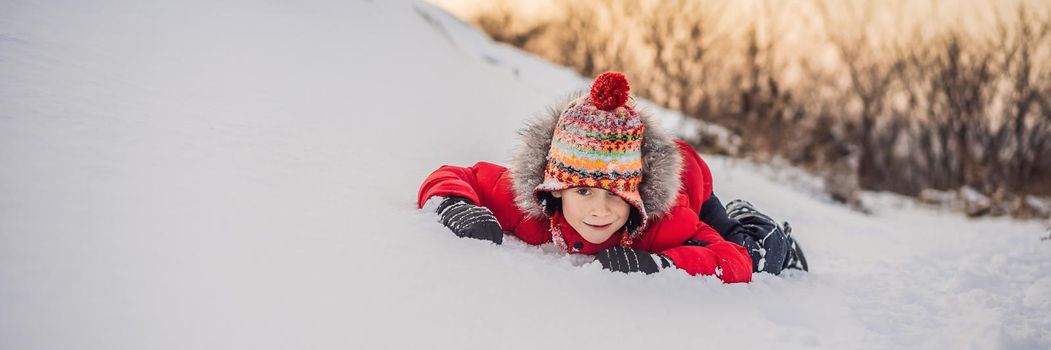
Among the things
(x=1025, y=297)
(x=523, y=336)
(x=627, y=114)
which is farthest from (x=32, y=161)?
(x=1025, y=297)

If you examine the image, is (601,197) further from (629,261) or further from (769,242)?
(769,242)

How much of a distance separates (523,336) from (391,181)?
956mm

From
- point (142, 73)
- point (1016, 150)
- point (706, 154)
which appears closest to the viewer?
point (142, 73)

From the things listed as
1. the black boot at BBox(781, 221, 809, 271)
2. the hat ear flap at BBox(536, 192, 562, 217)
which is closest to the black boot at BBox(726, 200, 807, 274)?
the black boot at BBox(781, 221, 809, 271)

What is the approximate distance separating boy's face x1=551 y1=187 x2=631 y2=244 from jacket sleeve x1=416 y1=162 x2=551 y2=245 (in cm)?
15

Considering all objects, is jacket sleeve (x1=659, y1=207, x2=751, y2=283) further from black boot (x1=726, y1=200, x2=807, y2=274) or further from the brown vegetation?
the brown vegetation

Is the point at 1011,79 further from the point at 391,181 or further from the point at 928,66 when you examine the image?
the point at 391,181

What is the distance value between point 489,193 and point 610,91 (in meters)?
0.52

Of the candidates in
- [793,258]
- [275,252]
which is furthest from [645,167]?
[275,252]

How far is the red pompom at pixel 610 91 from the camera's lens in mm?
1591

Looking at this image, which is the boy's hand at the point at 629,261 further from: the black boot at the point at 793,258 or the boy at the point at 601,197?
the black boot at the point at 793,258

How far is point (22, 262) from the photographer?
0.97 m

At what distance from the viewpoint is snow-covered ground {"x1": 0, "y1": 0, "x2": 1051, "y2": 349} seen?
101cm

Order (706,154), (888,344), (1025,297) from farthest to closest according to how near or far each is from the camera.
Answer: (706,154) → (1025,297) → (888,344)
